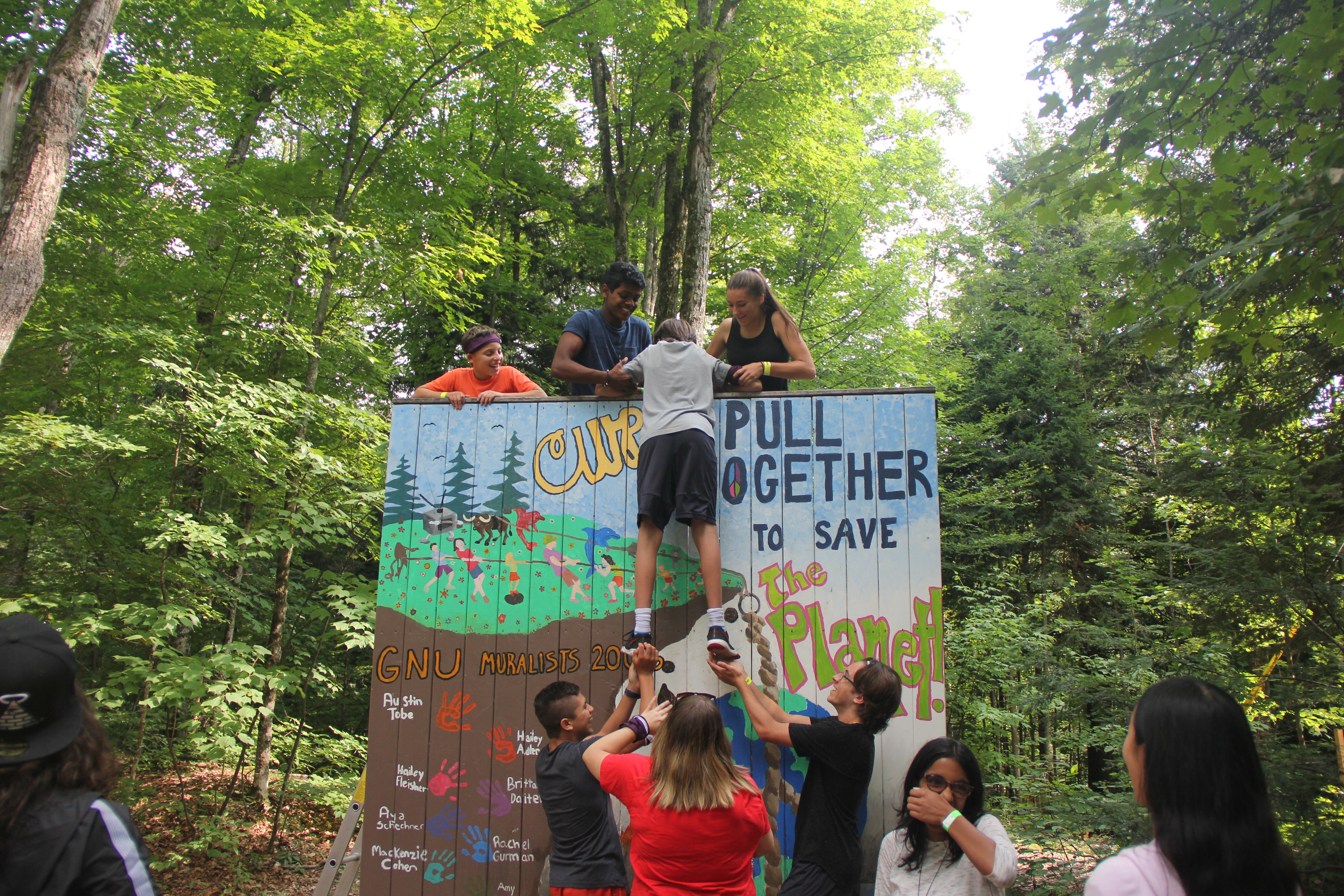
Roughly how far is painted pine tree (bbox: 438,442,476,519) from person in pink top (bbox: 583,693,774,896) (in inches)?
87.7

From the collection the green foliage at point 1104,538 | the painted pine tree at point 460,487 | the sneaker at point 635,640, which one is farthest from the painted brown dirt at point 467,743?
the green foliage at point 1104,538

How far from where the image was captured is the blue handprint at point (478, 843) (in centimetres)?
418

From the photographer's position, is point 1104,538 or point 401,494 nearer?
point 401,494

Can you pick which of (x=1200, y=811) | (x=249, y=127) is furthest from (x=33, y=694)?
(x=249, y=127)

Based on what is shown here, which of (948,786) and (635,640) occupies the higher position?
(635,640)

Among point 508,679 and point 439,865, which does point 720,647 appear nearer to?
point 508,679

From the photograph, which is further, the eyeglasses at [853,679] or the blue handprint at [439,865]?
the blue handprint at [439,865]

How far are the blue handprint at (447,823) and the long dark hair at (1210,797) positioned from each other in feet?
11.7

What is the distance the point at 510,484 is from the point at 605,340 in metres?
1.10

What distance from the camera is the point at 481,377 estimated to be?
16.5ft

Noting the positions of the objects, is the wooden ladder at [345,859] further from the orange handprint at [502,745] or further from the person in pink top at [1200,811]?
the person in pink top at [1200,811]

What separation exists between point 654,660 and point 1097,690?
16.6 ft

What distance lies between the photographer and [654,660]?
3.81 metres

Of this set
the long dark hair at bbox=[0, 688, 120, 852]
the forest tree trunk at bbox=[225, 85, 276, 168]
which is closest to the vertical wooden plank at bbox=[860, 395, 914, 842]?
the long dark hair at bbox=[0, 688, 120, 852]
